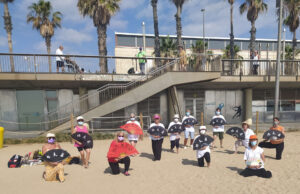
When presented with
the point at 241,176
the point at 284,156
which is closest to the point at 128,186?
the point at 241,176

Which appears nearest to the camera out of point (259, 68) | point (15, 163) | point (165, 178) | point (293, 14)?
point (165, 178)

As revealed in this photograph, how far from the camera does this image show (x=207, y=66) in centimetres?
1190

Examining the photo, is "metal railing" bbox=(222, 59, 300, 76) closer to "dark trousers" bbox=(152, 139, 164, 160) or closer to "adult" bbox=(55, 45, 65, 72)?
"dark trousers" bbox=(152, 139, 164, 160)

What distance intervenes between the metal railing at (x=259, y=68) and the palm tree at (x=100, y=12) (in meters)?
10.0

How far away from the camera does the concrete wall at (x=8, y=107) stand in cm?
1233

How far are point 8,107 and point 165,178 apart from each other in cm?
1318

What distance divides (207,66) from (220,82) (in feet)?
5.86

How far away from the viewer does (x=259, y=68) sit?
12859 millimetres

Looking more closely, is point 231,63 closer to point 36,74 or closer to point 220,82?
point 220,82

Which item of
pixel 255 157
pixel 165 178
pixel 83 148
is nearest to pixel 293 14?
pixel 255 157

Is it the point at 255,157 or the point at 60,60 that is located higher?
the point at 60,60

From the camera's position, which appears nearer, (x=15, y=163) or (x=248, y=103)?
(x=15, y=163)

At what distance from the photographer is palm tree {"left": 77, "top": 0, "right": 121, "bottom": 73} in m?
14.0

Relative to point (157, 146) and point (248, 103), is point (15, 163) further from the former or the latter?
point (248, 103)
